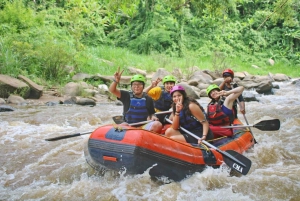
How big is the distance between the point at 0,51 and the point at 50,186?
7.59 meters

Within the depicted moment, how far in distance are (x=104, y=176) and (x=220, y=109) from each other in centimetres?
192

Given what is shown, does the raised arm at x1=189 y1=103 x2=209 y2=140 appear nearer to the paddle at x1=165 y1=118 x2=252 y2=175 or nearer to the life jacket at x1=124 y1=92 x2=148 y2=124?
the paddle at x1=165 y1=118 x2=252 y2=175

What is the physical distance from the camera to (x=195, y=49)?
1911 centimetres

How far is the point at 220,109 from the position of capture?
15.6ft

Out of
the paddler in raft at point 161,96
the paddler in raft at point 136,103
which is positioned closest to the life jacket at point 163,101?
the paddler in raft at point 161,96

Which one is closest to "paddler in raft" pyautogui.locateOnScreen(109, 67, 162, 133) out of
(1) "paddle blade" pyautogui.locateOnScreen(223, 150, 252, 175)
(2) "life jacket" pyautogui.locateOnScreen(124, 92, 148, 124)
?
(2) "life jacket" pyautogui.locateOnScreen(124, 92, 148, 124)

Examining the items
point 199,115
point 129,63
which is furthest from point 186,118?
point 129,63

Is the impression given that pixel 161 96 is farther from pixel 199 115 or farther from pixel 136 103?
pixel 199 115

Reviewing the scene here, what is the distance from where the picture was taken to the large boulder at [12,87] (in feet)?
29.0

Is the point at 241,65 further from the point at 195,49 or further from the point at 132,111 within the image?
the point at 132,111

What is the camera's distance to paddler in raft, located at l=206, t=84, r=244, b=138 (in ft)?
15.2

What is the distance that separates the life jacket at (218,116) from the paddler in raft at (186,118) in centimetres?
47

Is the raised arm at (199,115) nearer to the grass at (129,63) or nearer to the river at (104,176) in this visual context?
the river at (104,176)

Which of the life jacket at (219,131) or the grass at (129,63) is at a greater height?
the life jacket at (219,131)
